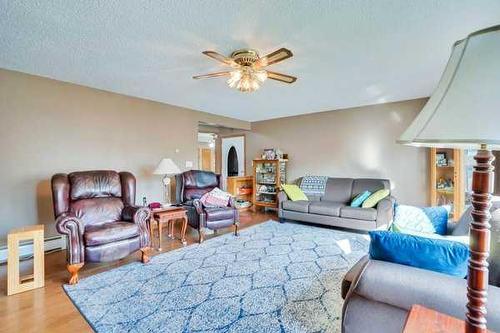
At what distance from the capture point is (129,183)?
134 inches

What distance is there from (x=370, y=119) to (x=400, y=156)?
0.91 metres

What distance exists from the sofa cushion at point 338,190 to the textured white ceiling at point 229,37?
75.0 inches

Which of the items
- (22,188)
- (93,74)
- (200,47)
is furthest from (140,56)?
(22,188)

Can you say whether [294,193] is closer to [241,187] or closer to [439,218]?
[241,187]

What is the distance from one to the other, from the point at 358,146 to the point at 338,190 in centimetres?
102

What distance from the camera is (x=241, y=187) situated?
6.20 m

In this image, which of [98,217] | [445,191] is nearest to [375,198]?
[445,191]

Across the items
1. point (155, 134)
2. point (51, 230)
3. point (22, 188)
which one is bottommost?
point (51, 230)

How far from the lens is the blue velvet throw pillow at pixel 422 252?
3.99 feet

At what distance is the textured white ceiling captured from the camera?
188 cm

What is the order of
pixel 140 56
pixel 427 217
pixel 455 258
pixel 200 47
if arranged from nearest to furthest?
pixel 455 258
pixel 427 217
pixel 200 47
pixel 140 56

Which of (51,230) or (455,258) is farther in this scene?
(51,230)

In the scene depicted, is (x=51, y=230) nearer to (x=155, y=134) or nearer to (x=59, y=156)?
(x=59, y=156)

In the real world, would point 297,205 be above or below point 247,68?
below
